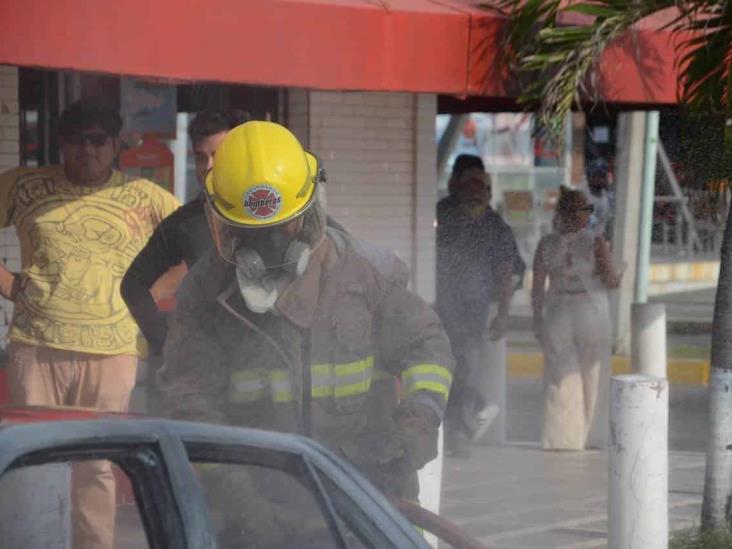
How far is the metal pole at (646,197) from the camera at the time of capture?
15273mm

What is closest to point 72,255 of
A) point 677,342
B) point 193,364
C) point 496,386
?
point 193,364

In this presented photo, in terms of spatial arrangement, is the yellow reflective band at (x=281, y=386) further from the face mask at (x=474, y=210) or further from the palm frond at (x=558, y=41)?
the face mask at (x=474, y=210)

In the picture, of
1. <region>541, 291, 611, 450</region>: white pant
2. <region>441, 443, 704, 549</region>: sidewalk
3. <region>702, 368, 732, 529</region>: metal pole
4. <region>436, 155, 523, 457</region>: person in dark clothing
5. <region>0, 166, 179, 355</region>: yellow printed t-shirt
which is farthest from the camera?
<region>541, 291, 611, 450</region>: white pant

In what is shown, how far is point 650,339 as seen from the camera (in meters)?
9.52

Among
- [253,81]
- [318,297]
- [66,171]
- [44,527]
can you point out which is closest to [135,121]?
[253,81]

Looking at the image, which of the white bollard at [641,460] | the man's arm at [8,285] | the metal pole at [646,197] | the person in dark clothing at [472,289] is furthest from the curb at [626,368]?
the man's arm at [8,285]

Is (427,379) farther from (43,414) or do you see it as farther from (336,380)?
(43,414)

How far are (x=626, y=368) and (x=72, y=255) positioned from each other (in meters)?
8.92

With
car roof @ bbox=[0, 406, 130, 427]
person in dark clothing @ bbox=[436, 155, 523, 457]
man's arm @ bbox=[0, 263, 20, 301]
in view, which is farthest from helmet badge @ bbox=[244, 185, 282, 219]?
person in dark clothing @ bbox=[436, 155, 523, 457]

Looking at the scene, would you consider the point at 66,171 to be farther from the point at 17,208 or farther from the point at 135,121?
the point at 135,121

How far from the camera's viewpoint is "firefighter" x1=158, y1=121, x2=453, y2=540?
3955 mm

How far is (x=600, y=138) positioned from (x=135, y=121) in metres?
15.6

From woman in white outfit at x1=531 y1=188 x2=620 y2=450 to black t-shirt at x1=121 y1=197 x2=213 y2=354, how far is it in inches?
167

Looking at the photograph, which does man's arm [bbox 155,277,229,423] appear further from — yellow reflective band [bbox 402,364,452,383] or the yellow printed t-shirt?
the yellow printed t-shirt
